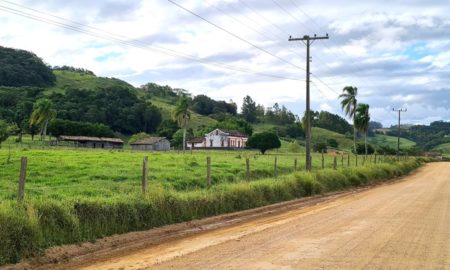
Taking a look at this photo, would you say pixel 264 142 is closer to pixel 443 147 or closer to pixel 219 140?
pixel 219 140

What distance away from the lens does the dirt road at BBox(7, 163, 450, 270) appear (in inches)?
345

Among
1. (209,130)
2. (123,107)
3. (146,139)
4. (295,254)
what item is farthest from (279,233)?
(123,107)

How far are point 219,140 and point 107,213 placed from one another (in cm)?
12081

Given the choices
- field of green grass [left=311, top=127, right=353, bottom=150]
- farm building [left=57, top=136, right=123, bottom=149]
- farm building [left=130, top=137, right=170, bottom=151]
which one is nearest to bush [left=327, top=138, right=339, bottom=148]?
field of green grass [left=311, top=127, right=353, bottom=150]

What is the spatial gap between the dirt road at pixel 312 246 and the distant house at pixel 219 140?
11444 centimetres

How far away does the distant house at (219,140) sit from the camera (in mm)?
132375

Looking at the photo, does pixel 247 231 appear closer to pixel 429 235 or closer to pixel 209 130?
pixel 429 235

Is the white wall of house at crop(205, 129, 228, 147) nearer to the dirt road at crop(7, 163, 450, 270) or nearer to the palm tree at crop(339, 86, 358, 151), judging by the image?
the palm tree at crop(339, 86, 358, 151)

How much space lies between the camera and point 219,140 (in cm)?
13288

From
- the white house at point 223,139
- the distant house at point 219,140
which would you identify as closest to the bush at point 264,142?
the distant house at point 219,140

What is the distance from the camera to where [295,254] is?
949 cm

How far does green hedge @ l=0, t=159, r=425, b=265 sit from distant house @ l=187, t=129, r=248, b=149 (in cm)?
11022

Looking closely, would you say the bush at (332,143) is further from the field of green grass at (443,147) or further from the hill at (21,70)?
the hill at (21,70)

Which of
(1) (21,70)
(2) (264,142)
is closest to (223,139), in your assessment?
(2) (264,142)
